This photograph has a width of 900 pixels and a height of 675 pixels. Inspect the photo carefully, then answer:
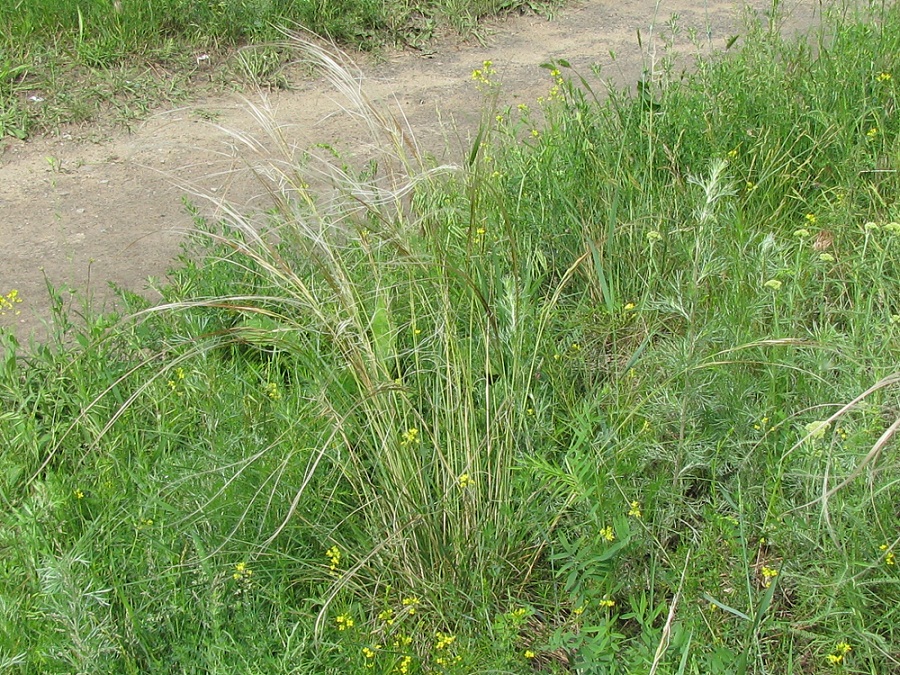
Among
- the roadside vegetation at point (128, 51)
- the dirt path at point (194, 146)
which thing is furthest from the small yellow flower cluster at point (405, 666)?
the roadside vegetation at point (128, 51)

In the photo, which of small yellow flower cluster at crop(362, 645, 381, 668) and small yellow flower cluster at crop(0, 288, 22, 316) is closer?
small yellow flower cluster at crop(362, 645, 381, 668)

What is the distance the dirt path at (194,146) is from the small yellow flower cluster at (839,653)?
2.17 meters

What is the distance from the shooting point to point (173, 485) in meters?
2.61

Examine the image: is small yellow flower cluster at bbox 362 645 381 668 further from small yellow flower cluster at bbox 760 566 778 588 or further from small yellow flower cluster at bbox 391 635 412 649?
small yellow flower cluster at bbox 760 566 778 588

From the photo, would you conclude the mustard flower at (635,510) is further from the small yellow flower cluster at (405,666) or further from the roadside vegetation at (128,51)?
the roadside vegetation at (128,51)

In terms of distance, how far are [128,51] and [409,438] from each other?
153 inches

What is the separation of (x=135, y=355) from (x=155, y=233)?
121cm

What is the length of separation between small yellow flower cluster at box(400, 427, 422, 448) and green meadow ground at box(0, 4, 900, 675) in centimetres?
1

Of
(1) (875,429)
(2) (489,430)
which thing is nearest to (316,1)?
(2) (489,430)

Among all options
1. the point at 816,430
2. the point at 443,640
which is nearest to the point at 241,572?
the point at 443,640

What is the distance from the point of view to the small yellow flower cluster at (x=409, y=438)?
2.63 meters

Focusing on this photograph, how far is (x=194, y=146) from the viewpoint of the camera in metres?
3.80

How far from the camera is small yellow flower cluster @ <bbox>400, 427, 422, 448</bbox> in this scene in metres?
2.63

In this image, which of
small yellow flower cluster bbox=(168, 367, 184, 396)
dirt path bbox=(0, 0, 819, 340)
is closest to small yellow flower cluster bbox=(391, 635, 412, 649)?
small yellow flower cluster bbox=(168, 367, 184, 396)
